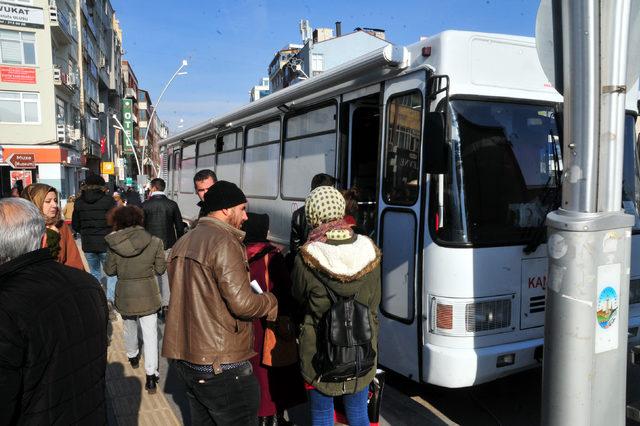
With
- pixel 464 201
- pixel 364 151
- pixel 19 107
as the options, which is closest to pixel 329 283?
pixel 464 201

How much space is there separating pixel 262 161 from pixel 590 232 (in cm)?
566

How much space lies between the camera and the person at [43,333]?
1768 mm

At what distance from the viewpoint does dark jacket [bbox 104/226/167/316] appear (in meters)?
4.95

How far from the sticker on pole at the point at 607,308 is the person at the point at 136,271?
376 centimetres

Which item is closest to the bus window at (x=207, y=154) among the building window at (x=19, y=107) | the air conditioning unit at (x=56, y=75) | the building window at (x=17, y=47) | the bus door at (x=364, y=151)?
the bus door at (x=364, y=151)

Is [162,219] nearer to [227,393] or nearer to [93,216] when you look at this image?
[93,216]

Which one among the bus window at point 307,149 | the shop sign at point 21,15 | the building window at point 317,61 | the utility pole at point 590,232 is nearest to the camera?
the utility pole at point 590,232

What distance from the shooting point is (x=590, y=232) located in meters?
2.49

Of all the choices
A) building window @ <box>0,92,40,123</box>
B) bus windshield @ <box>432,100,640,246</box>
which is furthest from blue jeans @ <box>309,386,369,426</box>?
building window @ <box>0,92,40,123</box>

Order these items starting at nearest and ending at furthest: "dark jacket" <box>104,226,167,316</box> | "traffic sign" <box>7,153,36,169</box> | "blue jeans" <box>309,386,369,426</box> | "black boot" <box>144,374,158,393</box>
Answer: "blue jeans" <box>309,386,369,426</box>, "black boot" <box>144,374,158,393</box>, "dark jacket" <box>104,226,167,316</box>, "traffic sign" <box>7,153,36,169</box>

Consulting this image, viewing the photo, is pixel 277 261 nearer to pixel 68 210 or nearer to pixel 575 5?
pixel 575 5

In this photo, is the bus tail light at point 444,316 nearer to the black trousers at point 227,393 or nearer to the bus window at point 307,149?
the black trousers at point 227,393

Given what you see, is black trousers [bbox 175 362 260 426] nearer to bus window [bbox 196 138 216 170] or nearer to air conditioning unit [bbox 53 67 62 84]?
bus window [bbox 196 138 216 170]

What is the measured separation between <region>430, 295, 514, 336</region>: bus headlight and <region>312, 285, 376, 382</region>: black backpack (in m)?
1.29
